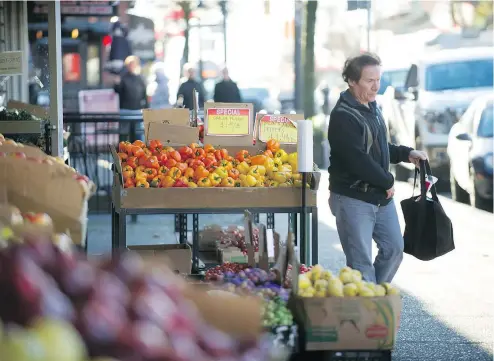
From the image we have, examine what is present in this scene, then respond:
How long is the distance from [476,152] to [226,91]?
8.13 metres

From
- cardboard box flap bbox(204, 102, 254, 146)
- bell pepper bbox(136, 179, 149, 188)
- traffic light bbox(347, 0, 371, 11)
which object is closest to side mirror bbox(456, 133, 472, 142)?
cardboard box flap bbox(204, 102, 254, 146)

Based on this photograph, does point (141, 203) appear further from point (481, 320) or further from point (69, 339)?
point (69, 339)

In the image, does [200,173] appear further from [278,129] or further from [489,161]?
[489,161]

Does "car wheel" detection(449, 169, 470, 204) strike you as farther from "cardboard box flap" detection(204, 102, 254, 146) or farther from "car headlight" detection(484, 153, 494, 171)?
"cardboard box flap" detection(204, 102, 254, 146)

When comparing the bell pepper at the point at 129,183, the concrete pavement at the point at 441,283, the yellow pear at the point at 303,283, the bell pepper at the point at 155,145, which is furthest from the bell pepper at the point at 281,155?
the yellow pear at the point at 303,283

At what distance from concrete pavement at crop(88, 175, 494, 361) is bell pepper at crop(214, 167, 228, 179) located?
1686 mm

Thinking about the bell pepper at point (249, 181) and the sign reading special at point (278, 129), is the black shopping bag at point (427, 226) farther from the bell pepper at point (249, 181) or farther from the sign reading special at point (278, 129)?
the sign reading special at point (278, 129)

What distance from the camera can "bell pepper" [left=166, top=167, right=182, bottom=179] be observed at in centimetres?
755

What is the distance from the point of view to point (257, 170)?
7711 millimetres

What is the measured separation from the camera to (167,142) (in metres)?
8.38

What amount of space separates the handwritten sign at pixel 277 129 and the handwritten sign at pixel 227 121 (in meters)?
0.15

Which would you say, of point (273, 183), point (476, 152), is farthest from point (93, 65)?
point (273, 183)

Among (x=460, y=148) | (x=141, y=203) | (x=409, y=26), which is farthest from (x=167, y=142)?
(x=409, y=26)

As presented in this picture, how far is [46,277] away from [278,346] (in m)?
2.28
